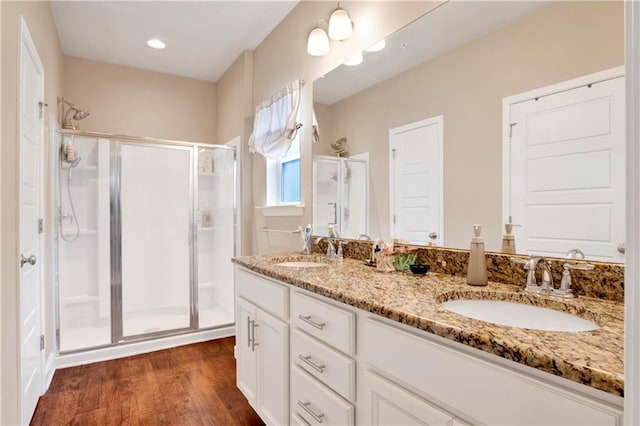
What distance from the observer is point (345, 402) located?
1113 millimetres

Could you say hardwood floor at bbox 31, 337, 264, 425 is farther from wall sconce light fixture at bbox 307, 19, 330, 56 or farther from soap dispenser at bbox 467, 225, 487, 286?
wall sconce light fixture at bbox 307, 19, 330, 56

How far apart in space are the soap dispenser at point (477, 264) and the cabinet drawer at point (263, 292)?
732 millimetres

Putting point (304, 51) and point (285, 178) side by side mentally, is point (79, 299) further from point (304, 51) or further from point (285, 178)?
point (304, 51)

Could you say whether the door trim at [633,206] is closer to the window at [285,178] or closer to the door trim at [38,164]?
the door trim at [38,164]

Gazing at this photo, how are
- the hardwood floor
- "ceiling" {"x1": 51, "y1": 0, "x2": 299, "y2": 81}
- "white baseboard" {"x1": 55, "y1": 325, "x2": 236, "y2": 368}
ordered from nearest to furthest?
the hardwood floor
"ceiling" {"x1": 51, "y1": 0, "x2": 299, "y2": 81}
"white baseboard" {"x1": 55, "y1": 325, "x2": 236, "y2": 368}

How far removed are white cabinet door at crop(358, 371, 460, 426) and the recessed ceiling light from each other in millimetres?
3214

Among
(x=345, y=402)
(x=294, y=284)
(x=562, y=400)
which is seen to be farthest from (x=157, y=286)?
(x=562, y=400)

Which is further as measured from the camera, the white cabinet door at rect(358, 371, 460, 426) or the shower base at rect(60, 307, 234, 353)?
the shower base at rect(60, 307, 234, 353)

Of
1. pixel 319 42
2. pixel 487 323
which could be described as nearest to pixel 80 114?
pixel 319 42

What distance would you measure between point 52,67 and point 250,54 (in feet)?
5.06

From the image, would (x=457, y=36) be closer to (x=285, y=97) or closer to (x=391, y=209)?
(x=391, y=209)

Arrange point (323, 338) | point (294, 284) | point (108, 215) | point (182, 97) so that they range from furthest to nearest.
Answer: point (182, 97), point (108, 215), point (294, 284), point (323, 338)

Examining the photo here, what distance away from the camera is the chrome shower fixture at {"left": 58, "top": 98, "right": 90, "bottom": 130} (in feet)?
10.0

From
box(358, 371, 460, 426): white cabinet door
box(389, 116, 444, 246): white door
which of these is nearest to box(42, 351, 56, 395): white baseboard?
box(358, 371, 460, 426): white cabinet door
